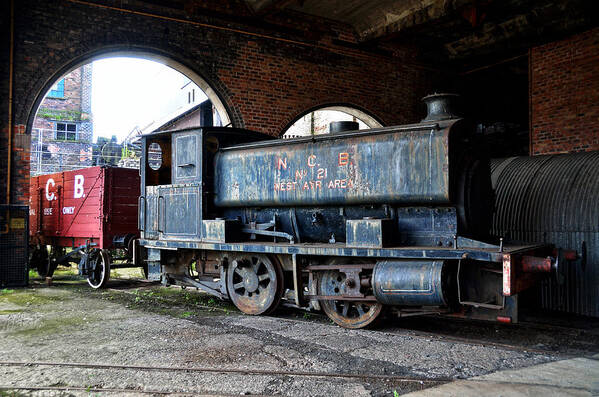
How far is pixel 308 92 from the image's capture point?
1227 cm

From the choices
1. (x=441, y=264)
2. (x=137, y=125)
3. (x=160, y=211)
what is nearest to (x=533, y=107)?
(x=441, y=264)

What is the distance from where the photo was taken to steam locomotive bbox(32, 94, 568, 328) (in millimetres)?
5281

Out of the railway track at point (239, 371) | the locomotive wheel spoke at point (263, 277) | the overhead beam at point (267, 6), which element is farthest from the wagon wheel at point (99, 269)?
the overhead beam at point (267, 6)

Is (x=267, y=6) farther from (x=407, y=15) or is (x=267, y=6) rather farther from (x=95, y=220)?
(x=95, y=220)

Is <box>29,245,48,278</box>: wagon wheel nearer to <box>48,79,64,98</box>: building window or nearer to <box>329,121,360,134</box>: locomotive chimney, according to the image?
<box>329,121,360,134</box>: locomotive chimney

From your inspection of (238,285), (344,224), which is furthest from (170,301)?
(344,224)

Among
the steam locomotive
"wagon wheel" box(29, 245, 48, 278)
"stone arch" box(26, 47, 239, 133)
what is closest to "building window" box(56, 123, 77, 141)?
"wagon wheel" box(29, 245, 48, 278)

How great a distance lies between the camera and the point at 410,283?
5254 mm

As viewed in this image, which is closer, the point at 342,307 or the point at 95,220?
the point at 342,307

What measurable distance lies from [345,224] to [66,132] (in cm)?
2597

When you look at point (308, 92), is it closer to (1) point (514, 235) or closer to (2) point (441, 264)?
(1) point (514, 235)

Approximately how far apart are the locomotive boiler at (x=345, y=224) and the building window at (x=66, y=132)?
895 inches

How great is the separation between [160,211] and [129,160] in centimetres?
1243

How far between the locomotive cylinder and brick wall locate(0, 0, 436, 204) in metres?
6.78
